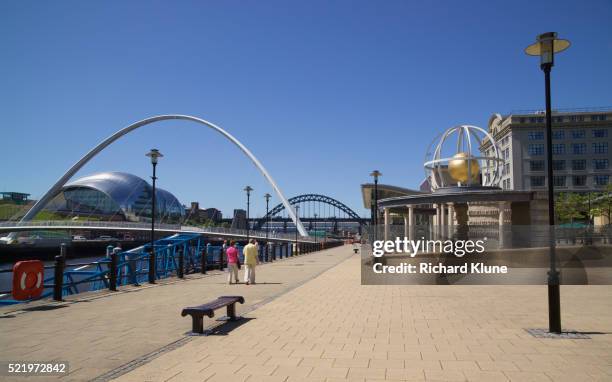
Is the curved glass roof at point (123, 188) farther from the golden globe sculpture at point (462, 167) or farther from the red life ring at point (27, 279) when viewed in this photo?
the red life ring at point (27, 279)

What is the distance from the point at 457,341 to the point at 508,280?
12.4 meters

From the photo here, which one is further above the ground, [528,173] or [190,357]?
[528,173]

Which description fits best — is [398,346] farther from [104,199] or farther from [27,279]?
[104,199]

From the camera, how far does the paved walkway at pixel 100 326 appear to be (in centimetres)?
780

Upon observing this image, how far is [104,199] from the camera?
126 metres

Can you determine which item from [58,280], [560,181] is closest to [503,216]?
[58,280]

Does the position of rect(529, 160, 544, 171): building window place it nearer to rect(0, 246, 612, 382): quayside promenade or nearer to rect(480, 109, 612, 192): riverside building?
rect(480, 109, 612, 192): riverside building

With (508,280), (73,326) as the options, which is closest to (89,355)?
(73,326)

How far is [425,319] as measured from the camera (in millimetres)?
11148

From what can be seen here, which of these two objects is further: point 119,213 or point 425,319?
point 119,213

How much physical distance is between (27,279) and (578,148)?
3751 inches

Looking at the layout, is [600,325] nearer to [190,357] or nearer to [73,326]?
[190,357]

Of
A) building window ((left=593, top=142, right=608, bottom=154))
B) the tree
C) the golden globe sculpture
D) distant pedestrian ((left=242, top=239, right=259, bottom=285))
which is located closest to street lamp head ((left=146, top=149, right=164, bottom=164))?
distant pedestrian ((left=242, top=239, right=259, bottom=285))

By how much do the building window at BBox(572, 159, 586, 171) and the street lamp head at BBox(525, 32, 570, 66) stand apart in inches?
3502
